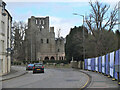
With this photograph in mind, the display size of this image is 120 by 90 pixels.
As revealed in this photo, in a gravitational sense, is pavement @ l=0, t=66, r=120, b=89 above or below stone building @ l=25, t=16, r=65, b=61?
below

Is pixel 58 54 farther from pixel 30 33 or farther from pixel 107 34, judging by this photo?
pixel 107 34

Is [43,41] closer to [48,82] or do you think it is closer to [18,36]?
[18,36]

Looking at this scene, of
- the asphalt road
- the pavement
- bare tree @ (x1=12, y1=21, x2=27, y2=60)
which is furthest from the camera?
bare tree @ (x1=12, y1=21, x2=27, y2=60)

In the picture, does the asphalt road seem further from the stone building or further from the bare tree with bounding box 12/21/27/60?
the stone building

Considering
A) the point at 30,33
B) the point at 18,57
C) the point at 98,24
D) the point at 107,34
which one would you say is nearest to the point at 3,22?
the point at 98,24

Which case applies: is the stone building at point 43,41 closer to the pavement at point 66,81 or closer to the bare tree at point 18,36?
the bare tree at point 18,36

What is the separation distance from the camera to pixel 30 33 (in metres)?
94.2

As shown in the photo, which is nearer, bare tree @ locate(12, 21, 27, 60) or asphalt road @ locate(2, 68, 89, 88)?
asphalt road @ locate(2, 68, 89, 88)

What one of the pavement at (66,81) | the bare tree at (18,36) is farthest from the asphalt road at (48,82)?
the bare tree at (18,36)

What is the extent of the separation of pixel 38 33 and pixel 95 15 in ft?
179

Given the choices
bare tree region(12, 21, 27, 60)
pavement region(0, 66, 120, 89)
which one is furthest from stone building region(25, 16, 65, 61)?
pavement region(0, 66, 120, 89)

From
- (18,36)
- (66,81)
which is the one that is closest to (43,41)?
(18,36)

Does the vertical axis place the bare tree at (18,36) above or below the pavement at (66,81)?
above

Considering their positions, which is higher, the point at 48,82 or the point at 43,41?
the point at 43,41
